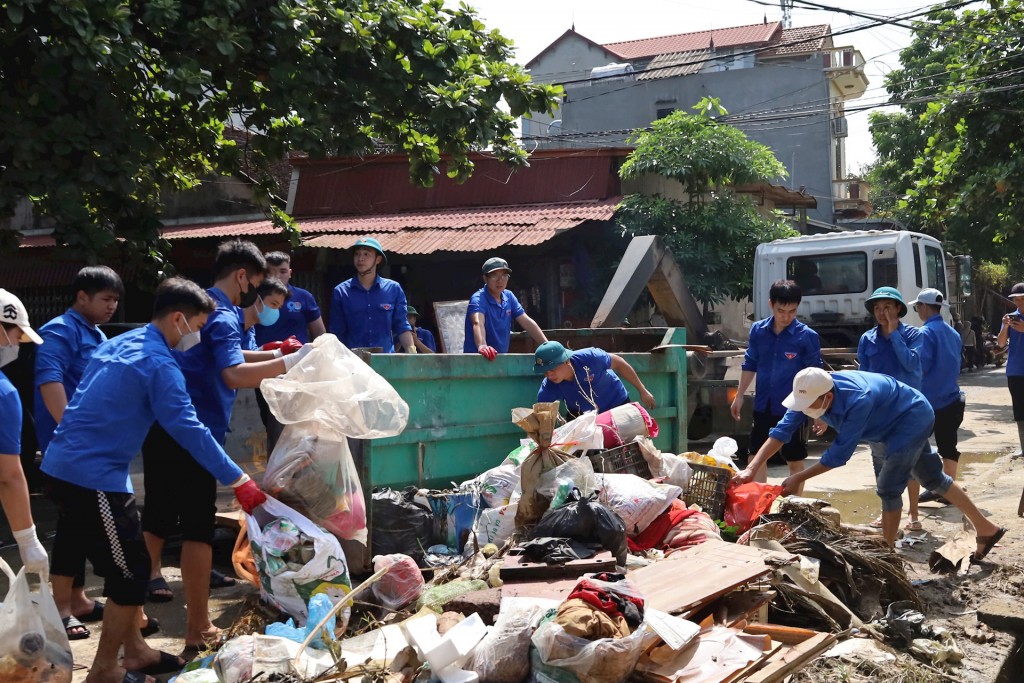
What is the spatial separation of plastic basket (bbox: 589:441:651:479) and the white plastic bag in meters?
1.79

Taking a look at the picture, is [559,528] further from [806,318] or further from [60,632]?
[806,318]

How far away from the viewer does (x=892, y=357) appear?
643 centimetres

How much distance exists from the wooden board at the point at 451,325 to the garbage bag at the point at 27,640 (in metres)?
6.30

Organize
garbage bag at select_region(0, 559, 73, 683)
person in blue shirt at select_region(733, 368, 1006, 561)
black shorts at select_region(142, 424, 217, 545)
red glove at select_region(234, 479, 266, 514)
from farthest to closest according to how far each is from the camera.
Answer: person in blue shirt at select_region(733, 368, 1006, 561)
black shorts at select_region(142, 424, 217, 545)
red glove at select_region(234, 479, 266, 514)
garbage bag at select_region(0, 559, 73, 683)

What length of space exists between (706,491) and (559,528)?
1492 millimetres

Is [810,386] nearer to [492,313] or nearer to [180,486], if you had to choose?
[492,313]

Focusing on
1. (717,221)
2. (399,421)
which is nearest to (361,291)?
(399,421)

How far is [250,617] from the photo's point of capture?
4012 millimetres

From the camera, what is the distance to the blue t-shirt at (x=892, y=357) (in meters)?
6.38

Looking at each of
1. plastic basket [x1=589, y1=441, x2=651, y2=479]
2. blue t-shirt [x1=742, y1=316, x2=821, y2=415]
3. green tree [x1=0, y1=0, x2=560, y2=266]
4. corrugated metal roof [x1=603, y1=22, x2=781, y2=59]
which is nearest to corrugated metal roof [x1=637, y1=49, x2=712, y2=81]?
corrugated metal roof [x1=603, y1=22, x2=781, y2=59]

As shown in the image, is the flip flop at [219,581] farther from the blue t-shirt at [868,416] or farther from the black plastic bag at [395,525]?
the blue t-shirt at [868,416]

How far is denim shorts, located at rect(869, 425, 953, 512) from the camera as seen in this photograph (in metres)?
5.34

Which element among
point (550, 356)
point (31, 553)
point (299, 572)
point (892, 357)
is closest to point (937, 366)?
point (892, 357)

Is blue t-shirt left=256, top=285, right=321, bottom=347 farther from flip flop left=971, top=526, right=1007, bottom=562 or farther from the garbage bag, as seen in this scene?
flip flop left=971, top=526, right=1007, bottom=562
